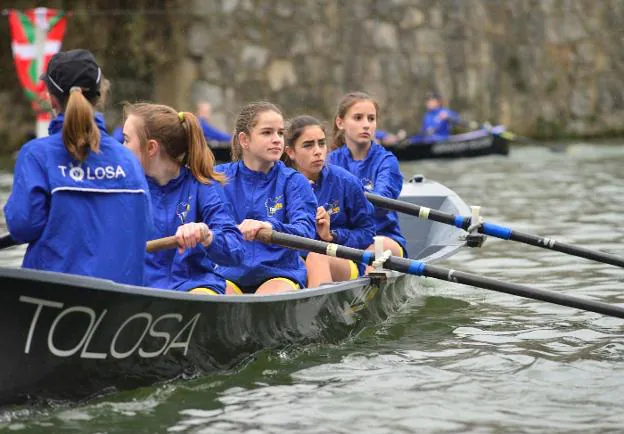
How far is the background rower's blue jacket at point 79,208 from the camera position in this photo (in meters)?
4.89

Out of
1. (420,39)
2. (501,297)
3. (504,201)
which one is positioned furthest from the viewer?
(420,39)

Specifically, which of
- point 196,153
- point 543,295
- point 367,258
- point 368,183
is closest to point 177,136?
point 196,153

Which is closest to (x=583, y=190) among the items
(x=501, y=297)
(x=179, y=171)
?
(x=501, y=297)

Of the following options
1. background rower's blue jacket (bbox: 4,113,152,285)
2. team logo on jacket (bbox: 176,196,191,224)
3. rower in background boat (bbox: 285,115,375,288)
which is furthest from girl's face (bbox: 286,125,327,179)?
background rower's blue jacket (bbox: 4,113,152,285)

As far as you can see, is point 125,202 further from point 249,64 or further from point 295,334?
point 249,64

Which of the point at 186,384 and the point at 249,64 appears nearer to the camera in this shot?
the point at 186,384

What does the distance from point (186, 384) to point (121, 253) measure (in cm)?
75

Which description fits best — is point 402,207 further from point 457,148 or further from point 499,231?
point 457,148

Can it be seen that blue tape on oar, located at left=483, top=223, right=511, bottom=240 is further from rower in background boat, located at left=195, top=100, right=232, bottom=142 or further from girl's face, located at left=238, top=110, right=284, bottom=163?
rower in background boat, located at left=195, top=100, right=232, bottom=142

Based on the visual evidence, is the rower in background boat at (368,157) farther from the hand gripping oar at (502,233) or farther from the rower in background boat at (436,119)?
the rower in background boat at (436,119)

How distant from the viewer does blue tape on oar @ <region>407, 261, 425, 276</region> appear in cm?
637

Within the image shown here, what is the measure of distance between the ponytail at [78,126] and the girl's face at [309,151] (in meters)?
2.18

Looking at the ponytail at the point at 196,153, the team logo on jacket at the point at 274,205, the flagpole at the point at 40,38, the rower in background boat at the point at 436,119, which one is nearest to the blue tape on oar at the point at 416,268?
the team logo on jacket at the point at 274,205

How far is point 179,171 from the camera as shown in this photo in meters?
5.87
